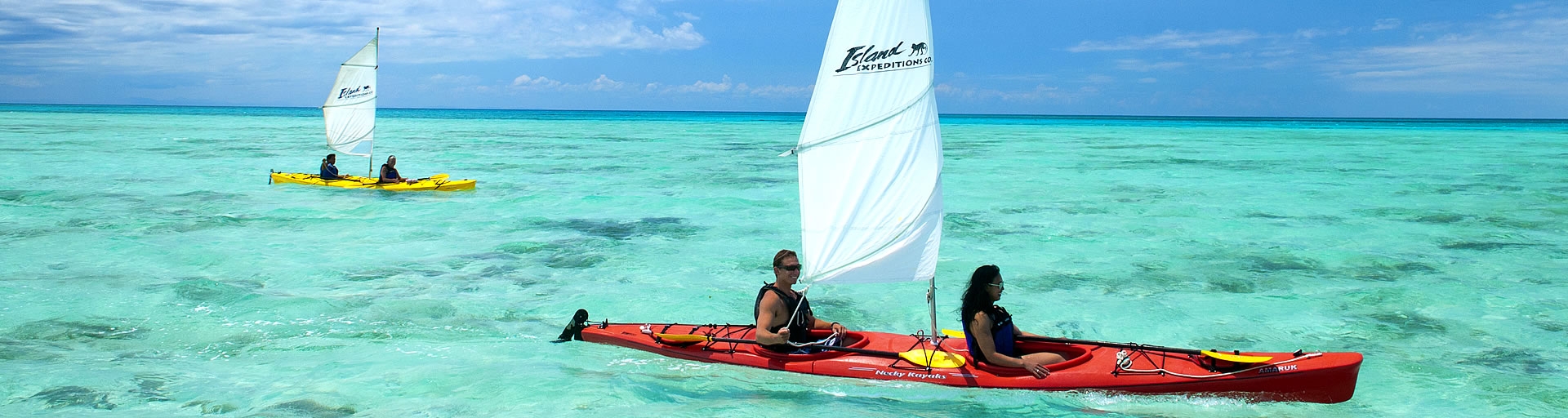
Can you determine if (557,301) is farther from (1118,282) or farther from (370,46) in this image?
(370,46)

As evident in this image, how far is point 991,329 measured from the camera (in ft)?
26.0

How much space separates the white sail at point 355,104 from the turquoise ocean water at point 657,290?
180 cm

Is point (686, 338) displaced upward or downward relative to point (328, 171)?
downward

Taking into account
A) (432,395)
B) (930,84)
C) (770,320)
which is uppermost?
(930,84)

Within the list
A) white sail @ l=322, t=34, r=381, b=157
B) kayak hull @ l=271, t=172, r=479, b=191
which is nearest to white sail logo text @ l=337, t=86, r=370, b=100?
white sail @ l=322, t=34, r=381, b=157

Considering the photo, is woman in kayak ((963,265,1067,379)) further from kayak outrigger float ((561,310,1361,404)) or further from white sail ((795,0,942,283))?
white sail ((795,0,942,283))

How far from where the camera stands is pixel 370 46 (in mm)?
26188

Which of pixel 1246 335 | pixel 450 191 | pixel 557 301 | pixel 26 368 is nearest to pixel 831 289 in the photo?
pixel 557 301

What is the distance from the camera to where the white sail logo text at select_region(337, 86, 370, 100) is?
87.2 ft

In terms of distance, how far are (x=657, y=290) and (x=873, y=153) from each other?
636 cm

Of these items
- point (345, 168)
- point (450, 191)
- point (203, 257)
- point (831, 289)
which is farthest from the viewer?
point (345, 168)

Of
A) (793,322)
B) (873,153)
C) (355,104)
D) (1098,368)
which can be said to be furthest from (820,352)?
(355,104)

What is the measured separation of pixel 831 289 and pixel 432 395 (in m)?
6.00

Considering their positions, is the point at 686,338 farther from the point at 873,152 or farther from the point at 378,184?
the point at 378,184
